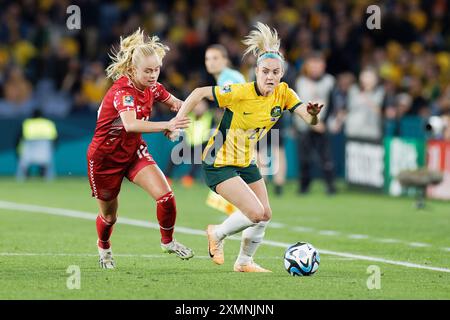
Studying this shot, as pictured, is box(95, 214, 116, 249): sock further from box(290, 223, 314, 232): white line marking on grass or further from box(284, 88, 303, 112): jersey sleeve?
box(290, 223, 314, 232): white line marking on grass

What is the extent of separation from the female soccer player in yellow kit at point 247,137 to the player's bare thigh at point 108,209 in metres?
0.88

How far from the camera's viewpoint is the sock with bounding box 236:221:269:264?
1026cm

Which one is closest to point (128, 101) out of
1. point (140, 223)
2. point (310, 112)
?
point (310, 112)

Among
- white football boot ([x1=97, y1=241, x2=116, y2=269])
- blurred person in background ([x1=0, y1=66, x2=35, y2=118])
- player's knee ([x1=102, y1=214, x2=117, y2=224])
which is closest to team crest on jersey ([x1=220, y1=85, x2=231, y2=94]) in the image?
player's knee ([x1=102, y1=214, x2=117, y2=224])

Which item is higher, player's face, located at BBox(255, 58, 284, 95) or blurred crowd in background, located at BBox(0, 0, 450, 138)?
blurred crowd in background, located at BBox(0, 0, 450, 138)

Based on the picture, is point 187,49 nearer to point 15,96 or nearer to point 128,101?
point 15,96

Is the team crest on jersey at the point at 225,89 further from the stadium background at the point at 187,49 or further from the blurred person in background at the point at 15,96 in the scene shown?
the blurred person in background at the point at 15,96

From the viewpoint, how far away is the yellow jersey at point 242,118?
33.5ft

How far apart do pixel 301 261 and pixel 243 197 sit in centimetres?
77

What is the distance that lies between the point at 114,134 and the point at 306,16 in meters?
17.6

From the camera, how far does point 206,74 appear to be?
978 inches
